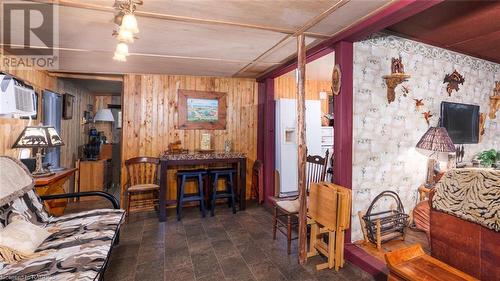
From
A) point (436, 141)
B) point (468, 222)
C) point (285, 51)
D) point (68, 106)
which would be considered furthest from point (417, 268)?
point (68, 106)

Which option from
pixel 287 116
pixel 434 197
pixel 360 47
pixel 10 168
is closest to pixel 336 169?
pixel 434 197

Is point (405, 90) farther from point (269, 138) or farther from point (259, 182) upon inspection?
point (259, 182)

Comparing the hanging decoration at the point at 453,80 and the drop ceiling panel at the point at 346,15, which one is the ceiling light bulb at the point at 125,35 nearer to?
the drop ceiling panel at the point at 346,15

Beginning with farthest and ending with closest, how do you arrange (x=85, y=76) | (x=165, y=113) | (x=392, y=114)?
(x=165, y=113), (x=85, y=76), (x=392, y=114)

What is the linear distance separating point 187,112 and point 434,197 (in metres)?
3.51

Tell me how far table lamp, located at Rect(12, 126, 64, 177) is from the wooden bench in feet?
11.6

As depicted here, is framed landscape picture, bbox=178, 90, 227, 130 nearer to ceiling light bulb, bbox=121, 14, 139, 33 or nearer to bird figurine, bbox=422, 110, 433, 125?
ceiling light bulb, bbox=121, 14, 139, 33

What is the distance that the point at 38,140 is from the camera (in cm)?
287

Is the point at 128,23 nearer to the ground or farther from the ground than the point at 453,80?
nearer to the ground

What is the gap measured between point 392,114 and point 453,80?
1307mm

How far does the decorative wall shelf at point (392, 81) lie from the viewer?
261 centimetres

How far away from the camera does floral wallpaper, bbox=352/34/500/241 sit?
2.57m

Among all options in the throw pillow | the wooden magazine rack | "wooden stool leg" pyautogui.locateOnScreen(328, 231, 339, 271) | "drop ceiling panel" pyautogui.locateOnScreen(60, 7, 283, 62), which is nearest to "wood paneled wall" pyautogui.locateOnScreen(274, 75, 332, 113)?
"drop ceiling panel" pyautogui.locateOnScreen(60, 7, 283, 62)

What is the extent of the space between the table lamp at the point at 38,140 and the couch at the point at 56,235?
2.07ft
